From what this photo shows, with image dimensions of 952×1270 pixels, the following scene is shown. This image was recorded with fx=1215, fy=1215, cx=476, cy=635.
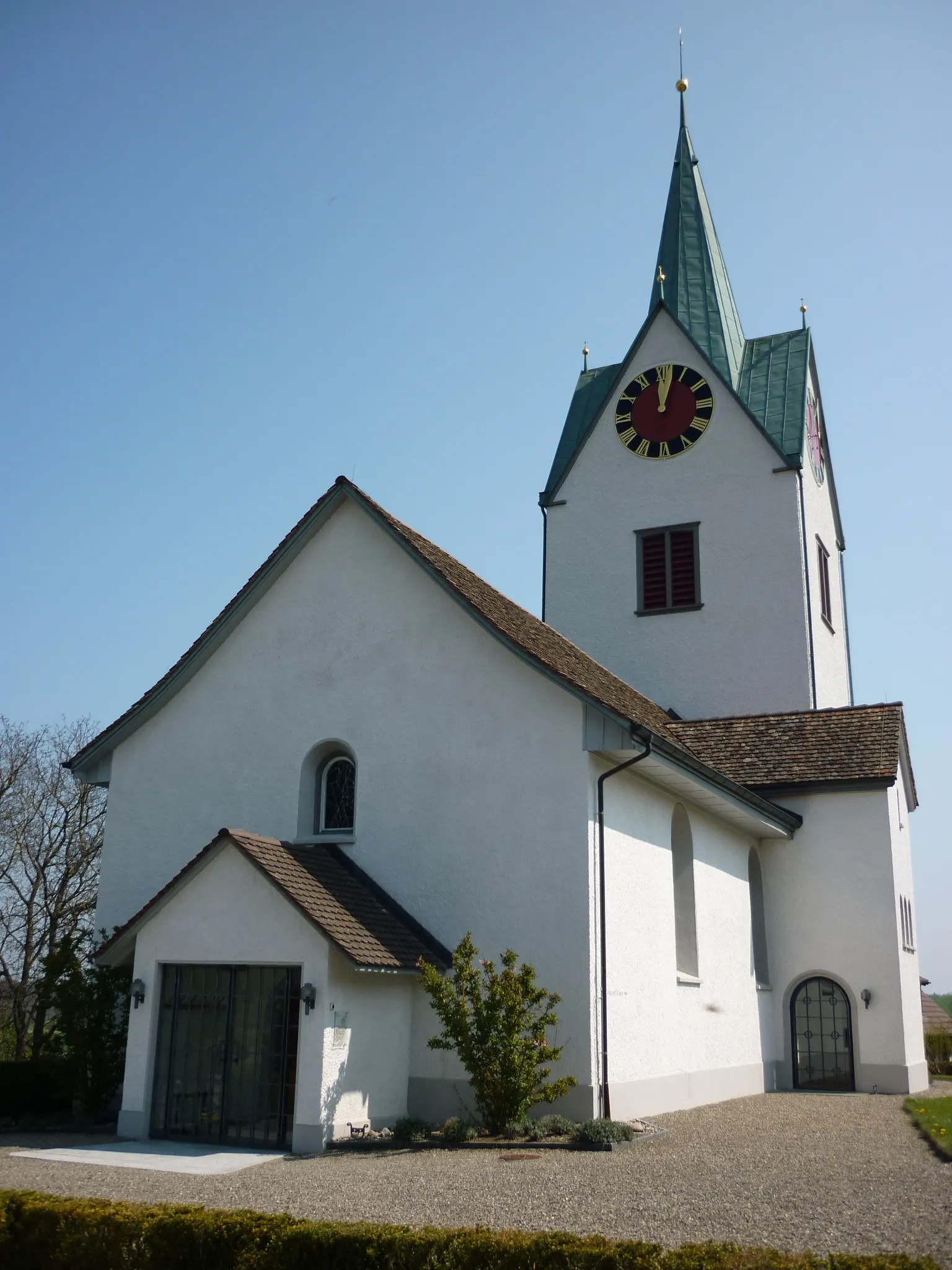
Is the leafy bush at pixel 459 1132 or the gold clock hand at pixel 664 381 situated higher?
the gold clock hand at pixel 664 381

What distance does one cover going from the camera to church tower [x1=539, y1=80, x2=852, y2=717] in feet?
95.8

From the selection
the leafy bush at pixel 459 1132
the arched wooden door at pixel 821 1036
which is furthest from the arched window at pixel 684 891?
the leafy bush at pixel 459 1132

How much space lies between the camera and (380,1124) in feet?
49.6

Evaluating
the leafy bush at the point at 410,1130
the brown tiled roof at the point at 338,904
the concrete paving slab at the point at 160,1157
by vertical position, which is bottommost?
the concrete paving slab at the point at 160,1157

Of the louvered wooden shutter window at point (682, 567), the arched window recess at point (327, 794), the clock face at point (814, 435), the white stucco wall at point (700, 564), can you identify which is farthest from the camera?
the clock face at point (814, 435)

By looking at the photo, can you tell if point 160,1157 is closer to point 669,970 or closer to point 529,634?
point 669,970

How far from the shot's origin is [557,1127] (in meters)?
14.5

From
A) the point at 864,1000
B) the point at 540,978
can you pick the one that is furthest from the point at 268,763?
the point at 864,1000

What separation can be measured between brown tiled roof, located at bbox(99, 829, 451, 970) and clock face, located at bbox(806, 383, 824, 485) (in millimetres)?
19299

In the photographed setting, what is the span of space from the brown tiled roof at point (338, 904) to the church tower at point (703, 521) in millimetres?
14479

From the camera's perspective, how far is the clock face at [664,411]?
3136cm

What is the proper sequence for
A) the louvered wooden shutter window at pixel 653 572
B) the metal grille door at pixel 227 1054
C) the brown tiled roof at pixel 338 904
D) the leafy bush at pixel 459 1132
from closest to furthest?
the leafy bush at pixel 459 1132 → the metal grille door at pixel 227 1054 → the brown tiled roof at pixel 338 904 → the louvered wooden shutter window at pixel 653 572

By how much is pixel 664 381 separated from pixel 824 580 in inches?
266

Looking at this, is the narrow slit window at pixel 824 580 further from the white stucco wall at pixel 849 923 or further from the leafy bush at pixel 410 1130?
the leafy bush at pixel 410 1130
